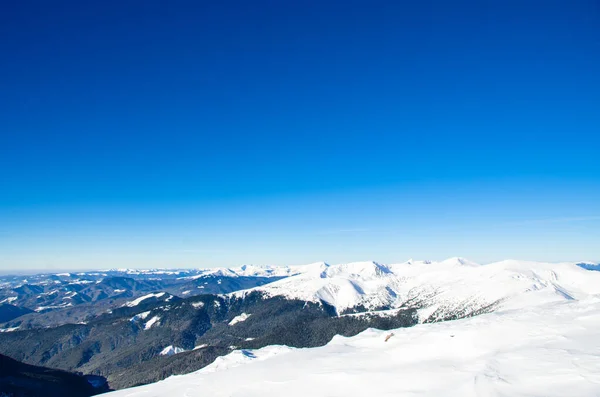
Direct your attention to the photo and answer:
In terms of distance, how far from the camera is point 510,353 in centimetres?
3369

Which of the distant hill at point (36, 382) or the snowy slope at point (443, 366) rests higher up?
the snowy slope at point (443, 366)

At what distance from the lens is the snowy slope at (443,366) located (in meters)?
26.0

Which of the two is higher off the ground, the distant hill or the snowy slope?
the snowy slope

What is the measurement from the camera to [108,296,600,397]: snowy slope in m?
26.0

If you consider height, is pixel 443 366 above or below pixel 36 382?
above

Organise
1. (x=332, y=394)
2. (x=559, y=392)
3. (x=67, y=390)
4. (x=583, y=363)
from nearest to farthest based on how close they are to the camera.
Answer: (x=559, y=392) → (x=583, y=363) → (x=332, y=394) → (x=67, y=390)

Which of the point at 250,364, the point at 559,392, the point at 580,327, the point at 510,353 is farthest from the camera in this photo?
the point at 250,364

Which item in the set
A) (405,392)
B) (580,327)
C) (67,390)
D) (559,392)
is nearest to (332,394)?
(405,392)

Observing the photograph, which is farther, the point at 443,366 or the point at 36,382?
the point at 36,382

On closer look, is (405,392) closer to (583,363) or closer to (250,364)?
(583,363)

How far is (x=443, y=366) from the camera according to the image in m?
33.5

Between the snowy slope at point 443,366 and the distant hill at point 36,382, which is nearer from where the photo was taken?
the snowy slope at point 443,366

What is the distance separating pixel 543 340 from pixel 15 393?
612 feet

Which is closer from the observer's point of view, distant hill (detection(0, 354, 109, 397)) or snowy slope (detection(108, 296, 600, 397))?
snowy slope (detection(108, 296, 600, 397))
